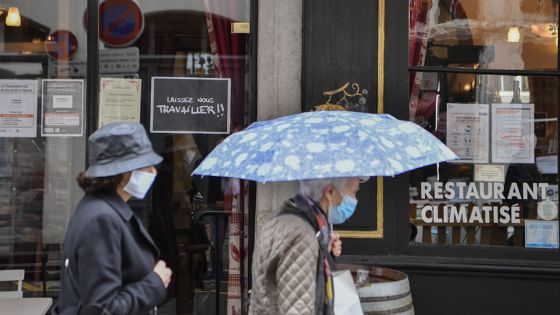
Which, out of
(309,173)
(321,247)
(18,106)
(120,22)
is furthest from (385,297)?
(18,106)

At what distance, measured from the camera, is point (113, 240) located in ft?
9.58

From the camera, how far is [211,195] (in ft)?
21.2

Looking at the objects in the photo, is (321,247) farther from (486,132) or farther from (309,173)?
(486,132)

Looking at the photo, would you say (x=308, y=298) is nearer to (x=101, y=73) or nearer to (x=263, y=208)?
(x=263, y=208)

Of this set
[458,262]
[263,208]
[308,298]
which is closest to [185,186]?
[263,208]

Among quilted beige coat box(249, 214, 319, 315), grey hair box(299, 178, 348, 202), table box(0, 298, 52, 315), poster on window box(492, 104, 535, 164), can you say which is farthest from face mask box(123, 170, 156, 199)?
poster on window box(492, 104, 535, 164)

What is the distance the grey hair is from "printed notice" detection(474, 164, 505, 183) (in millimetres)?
2728

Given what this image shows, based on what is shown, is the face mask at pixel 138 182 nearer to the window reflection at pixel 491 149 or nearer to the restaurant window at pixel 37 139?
the window reflection at pixel 491 149

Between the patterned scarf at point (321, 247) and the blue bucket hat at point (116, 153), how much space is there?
0.66 meters

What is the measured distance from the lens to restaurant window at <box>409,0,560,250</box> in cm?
584

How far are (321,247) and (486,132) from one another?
9.78ft

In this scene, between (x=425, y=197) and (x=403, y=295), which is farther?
(x=425, y=197)

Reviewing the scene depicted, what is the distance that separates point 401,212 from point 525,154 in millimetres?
1074

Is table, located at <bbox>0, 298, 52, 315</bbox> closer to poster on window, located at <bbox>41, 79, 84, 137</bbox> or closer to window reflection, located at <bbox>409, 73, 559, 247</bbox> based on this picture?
poster on window, located at <bbox>41, 79, 84, 137</bbox>
